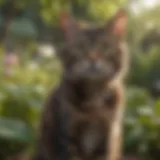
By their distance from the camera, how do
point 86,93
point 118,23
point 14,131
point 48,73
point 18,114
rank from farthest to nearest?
point 48,73 → point 18,114 → point 14,131 → point 86,93 → point 118,23

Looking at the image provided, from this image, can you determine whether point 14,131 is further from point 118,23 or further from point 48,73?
point 48,73

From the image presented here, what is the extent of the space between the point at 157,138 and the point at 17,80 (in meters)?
1.57

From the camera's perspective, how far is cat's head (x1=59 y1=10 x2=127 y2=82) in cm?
362

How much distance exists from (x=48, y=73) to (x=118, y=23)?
90.3 inches

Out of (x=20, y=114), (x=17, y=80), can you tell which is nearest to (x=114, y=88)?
(x=20, y=114)

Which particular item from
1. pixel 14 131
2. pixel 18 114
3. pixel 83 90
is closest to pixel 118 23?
pixel 83 90

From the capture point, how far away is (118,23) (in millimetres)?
3617

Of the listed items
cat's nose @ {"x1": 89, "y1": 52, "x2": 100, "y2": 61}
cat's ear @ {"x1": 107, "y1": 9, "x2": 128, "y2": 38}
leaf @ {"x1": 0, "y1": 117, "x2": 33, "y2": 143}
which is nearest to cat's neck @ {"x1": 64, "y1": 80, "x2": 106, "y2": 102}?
cat's nose @ {"x1": 89, "y1": 52, "x2": 100, "y2": 61}

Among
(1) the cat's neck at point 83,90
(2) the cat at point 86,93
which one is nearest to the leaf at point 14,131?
(2) the cat at point 86,93

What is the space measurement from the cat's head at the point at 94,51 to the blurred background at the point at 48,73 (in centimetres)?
20

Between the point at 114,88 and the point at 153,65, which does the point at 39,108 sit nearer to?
the point at 114,88

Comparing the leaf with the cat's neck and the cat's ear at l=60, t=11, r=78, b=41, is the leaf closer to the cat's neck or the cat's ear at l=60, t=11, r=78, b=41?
the cat's neck

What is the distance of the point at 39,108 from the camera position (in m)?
4.25

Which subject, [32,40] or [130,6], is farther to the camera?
[32,40]
